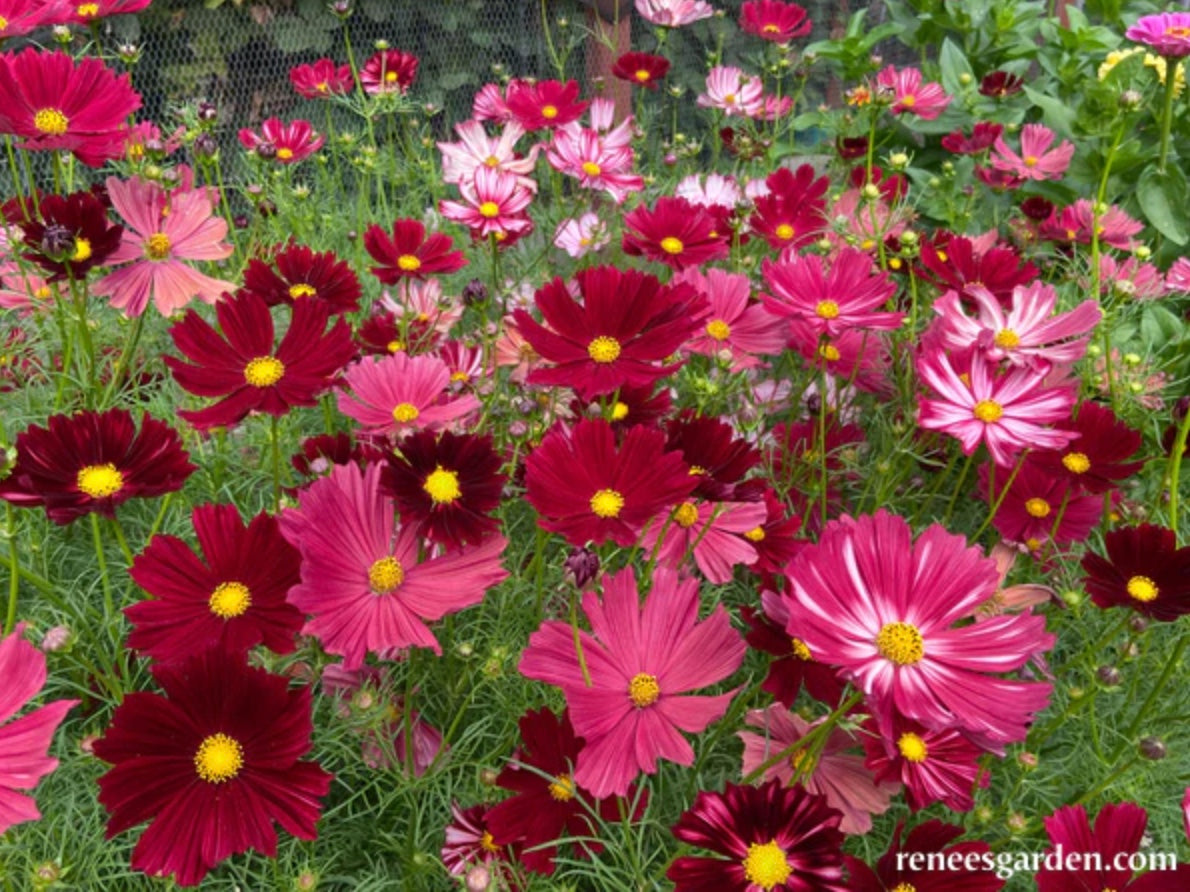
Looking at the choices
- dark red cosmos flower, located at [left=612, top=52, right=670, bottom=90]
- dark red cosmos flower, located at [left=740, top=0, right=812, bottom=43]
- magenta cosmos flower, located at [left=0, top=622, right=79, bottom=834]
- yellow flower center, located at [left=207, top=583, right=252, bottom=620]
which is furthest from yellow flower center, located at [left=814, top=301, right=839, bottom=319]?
dark red cosmos flower, located at [left=740, top=0, right=812, bottom=43]

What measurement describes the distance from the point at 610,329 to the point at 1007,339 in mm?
392

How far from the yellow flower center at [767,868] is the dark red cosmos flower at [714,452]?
231 mm

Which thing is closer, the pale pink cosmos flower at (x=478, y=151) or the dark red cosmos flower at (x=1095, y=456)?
the dark red cosmos flower at (x=1095, y=456)

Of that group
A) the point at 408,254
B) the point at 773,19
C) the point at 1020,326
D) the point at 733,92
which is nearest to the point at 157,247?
the point at 408,254

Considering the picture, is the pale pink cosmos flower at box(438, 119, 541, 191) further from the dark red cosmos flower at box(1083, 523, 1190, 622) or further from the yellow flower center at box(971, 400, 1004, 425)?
the dark red cosmos flower at box(1083, 523, 1190, 622)

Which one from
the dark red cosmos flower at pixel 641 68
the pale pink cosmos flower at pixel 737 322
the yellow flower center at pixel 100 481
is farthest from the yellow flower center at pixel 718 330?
the dark red cosmos flower at pixel 641 68

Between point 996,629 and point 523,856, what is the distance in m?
0.35

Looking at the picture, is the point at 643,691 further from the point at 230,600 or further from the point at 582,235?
the point at 582,235

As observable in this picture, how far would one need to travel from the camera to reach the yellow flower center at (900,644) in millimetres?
568

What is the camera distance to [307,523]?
62 centimetres

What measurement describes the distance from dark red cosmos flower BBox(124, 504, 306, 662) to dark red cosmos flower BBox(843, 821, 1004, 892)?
40cm

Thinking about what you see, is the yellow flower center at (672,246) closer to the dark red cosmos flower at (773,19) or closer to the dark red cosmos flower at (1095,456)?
the dark red cosmos flower at (1095,456)

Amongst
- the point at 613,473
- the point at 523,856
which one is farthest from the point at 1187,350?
the point at 523,856

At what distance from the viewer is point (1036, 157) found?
161 centimetres
